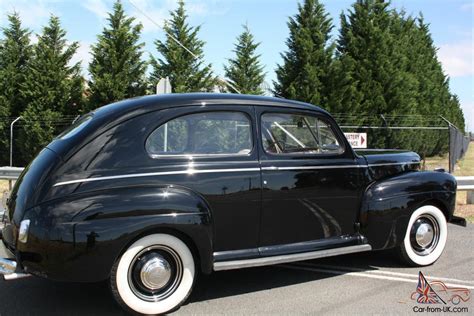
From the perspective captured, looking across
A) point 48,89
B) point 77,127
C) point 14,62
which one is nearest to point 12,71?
point 14,62

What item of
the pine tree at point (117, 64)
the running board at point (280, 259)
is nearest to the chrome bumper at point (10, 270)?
the running board at point (280, 259)

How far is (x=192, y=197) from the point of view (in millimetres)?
4133

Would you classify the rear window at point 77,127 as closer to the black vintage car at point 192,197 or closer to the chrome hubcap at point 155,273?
the black vintage car at point 192,197

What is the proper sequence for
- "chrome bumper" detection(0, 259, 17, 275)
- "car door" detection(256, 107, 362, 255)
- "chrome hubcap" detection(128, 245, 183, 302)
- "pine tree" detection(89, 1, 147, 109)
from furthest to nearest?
"pine tree" detection(89, 1, 147, 109) < "car door" detection(256, 107, 362, 255) < "chrome hubcap" detection(128, 245, 183, 302) < "chrome bumper" detection(0, 259, 17, 275)

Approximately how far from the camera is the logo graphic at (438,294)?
450cm

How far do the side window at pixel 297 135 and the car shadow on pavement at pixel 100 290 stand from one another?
1.36 meters

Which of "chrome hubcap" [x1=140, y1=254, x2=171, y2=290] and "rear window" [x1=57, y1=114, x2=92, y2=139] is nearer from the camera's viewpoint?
"chrome hubcap" [x1=140, y1=254, x2=171, y2=290]

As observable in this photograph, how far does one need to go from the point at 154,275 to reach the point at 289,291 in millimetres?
1418

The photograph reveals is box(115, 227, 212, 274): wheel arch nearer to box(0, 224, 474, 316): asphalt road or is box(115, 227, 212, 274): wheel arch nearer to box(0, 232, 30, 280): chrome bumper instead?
box(0, 224, 474, 316): asphalt road

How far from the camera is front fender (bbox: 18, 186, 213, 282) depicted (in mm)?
3672

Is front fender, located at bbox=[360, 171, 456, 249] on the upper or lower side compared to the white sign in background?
lower

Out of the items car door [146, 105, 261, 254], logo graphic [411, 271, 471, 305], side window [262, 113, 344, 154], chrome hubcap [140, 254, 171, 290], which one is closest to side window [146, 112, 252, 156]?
car door [146, 105, 261, 254]

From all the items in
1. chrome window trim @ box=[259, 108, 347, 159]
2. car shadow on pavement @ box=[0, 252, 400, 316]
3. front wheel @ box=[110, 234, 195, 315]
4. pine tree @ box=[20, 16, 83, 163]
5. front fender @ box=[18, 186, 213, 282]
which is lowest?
car shadow on pavement @ box=[0, 252, 400, 316]

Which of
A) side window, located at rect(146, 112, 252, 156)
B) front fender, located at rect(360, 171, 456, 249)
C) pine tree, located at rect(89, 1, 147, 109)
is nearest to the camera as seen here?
side window, located at rect(146, 112, 252, 156)
